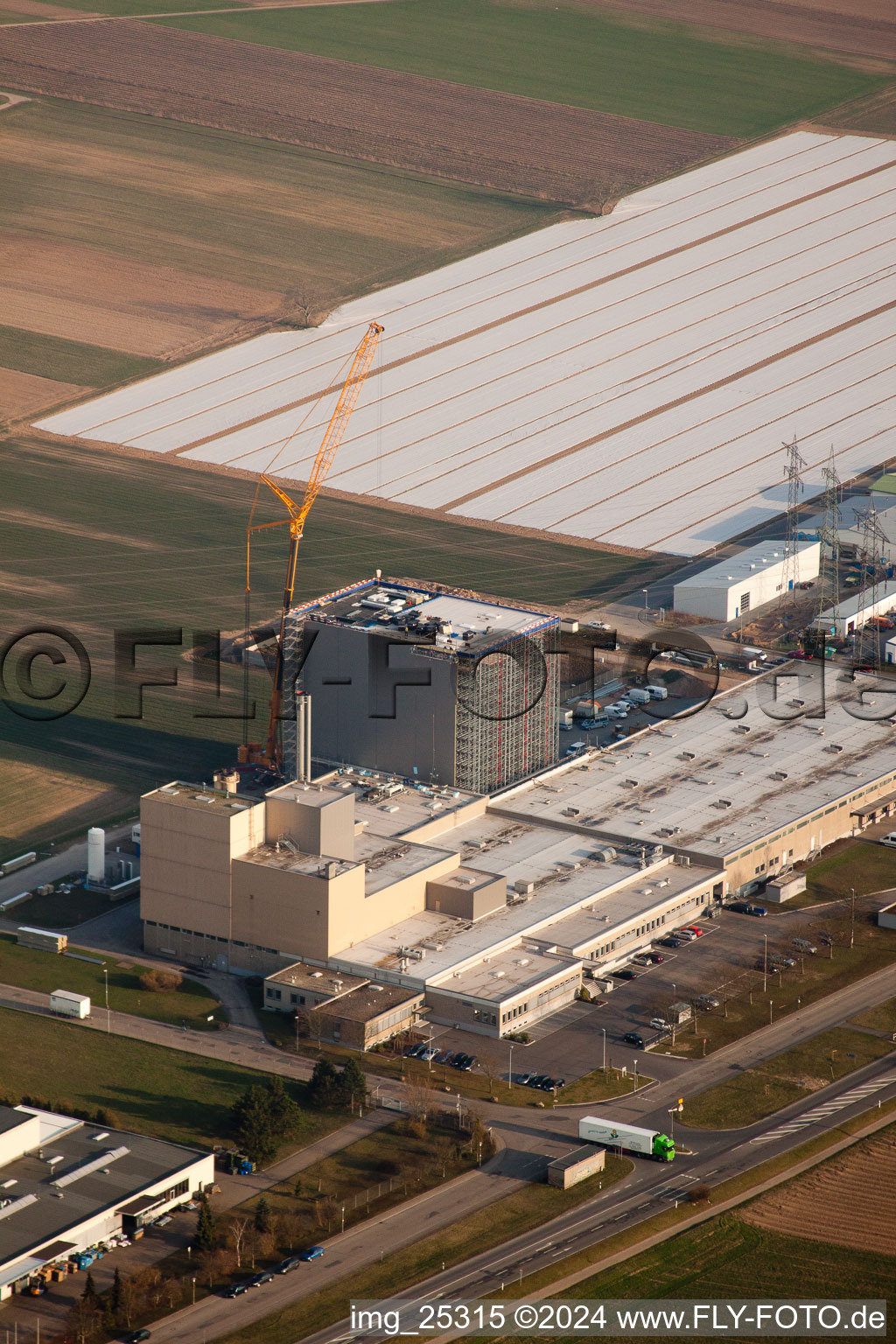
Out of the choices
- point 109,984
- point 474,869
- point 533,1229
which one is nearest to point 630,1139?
point 533,1229

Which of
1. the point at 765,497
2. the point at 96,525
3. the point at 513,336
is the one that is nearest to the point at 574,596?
the point at 765,497

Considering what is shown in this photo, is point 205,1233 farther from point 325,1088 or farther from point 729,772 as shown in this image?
point 729,772

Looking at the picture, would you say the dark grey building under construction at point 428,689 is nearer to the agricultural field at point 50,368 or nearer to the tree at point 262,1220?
the tree at point 262,1220

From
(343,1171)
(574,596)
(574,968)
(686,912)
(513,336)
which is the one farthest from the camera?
(513,336)

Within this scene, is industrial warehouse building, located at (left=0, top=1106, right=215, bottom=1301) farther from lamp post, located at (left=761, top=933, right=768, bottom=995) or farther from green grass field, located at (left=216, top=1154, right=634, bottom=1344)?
lamp post, located at (left=761, top=933, right=768, bottom=995)

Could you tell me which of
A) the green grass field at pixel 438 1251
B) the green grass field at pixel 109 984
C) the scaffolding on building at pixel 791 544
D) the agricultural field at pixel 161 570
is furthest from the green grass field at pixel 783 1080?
the scaffolding on building at pixel 791 544

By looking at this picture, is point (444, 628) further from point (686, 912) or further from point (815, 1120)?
point (815, 1120)
